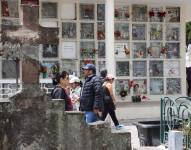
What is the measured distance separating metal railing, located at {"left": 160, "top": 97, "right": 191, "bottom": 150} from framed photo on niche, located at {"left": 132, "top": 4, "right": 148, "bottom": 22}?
279 inches

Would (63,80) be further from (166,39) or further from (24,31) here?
(166,39)

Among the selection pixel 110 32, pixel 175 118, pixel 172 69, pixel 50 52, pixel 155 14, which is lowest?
pixel 175 118

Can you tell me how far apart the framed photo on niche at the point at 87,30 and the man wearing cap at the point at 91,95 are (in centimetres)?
692

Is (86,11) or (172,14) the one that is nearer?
(86,11)

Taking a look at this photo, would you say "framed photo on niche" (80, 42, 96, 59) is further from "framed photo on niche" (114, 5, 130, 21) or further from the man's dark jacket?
the man's dark jacket

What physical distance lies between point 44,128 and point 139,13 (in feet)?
35.9

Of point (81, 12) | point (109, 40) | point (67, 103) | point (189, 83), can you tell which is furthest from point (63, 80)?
point (189, 83)

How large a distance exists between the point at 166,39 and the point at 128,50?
1421mm

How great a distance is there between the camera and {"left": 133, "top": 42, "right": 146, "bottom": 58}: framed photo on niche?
1728 centimetres

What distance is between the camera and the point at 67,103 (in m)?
9.08

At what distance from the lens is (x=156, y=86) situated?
17531mm

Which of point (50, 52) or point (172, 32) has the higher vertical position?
point (172, 32)

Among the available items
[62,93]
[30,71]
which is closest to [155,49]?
[62,93]

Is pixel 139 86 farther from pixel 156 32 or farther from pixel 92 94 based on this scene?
pixel 92 94
